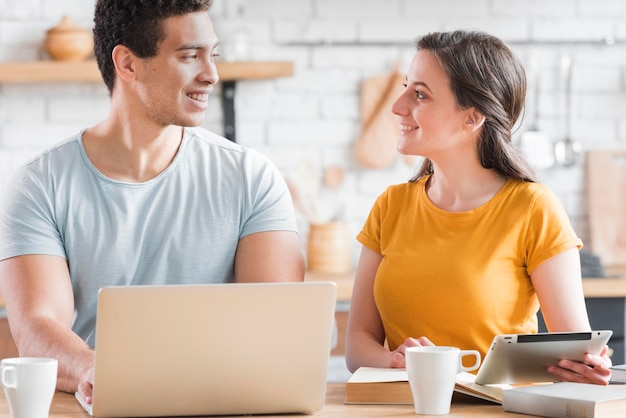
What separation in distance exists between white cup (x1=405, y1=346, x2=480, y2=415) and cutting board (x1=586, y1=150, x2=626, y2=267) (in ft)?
7.81

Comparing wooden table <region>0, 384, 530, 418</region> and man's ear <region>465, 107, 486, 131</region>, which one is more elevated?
man's ear <region>465, 107, 486, 131</region>

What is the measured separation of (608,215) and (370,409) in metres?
2.43

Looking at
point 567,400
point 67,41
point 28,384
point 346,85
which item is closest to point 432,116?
point 567,400

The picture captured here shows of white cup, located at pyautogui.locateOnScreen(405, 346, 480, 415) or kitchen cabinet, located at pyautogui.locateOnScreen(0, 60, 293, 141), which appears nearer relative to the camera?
white cup, located at pyautogui.locateOnScreen(405, 346, 480, 415)

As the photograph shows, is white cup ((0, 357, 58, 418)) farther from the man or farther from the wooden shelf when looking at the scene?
the wooden shelf

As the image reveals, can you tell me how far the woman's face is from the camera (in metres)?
1.99

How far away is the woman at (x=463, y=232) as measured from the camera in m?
1.89

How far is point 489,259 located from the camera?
190 cm

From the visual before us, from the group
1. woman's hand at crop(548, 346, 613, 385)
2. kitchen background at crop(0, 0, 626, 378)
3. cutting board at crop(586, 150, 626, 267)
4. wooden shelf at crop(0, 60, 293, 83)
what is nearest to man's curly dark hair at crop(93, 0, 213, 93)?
woman's hand at crop(548, 346, 613, 385)

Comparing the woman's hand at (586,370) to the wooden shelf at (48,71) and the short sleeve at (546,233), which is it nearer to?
the short sleeve at (546,233)

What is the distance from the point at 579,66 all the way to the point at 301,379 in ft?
8.84

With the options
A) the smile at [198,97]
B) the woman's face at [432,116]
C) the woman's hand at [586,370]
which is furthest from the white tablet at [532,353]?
the smile at [198,97]

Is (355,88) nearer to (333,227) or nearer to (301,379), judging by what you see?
(333,227)

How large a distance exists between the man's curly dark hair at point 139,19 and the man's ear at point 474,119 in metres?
0.62
